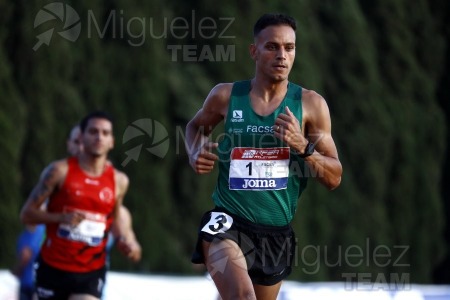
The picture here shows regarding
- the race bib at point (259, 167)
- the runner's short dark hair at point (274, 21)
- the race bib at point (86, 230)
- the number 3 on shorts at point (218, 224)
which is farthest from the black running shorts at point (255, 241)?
the race bib at point (86, 230)

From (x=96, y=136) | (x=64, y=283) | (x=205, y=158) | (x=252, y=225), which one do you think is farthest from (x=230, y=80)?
(x=205, y=158)

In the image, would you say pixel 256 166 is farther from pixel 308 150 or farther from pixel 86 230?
pixel 86 230

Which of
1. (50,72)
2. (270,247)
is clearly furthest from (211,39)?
(270,247)

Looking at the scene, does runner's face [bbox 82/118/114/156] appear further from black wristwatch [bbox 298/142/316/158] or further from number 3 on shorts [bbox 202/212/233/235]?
black wristwatch [bbox 298/142/316/158]

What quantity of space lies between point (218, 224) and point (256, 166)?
0.42m

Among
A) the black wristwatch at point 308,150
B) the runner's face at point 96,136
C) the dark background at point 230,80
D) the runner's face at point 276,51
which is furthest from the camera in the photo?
the dark background at point 230,80

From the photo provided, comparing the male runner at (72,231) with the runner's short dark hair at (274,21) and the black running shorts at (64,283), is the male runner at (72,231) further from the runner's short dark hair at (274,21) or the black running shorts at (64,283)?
the runner's short dark hair at (274,21)

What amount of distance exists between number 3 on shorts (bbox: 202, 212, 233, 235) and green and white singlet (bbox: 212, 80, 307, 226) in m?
0.06

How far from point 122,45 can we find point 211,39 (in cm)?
127

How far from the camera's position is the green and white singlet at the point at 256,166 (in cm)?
636

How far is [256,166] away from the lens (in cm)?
636

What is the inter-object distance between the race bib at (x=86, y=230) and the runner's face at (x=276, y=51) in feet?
8.70

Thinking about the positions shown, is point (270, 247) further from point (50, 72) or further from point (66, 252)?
point (50, 72)

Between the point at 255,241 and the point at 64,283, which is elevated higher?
the point at 255,241
